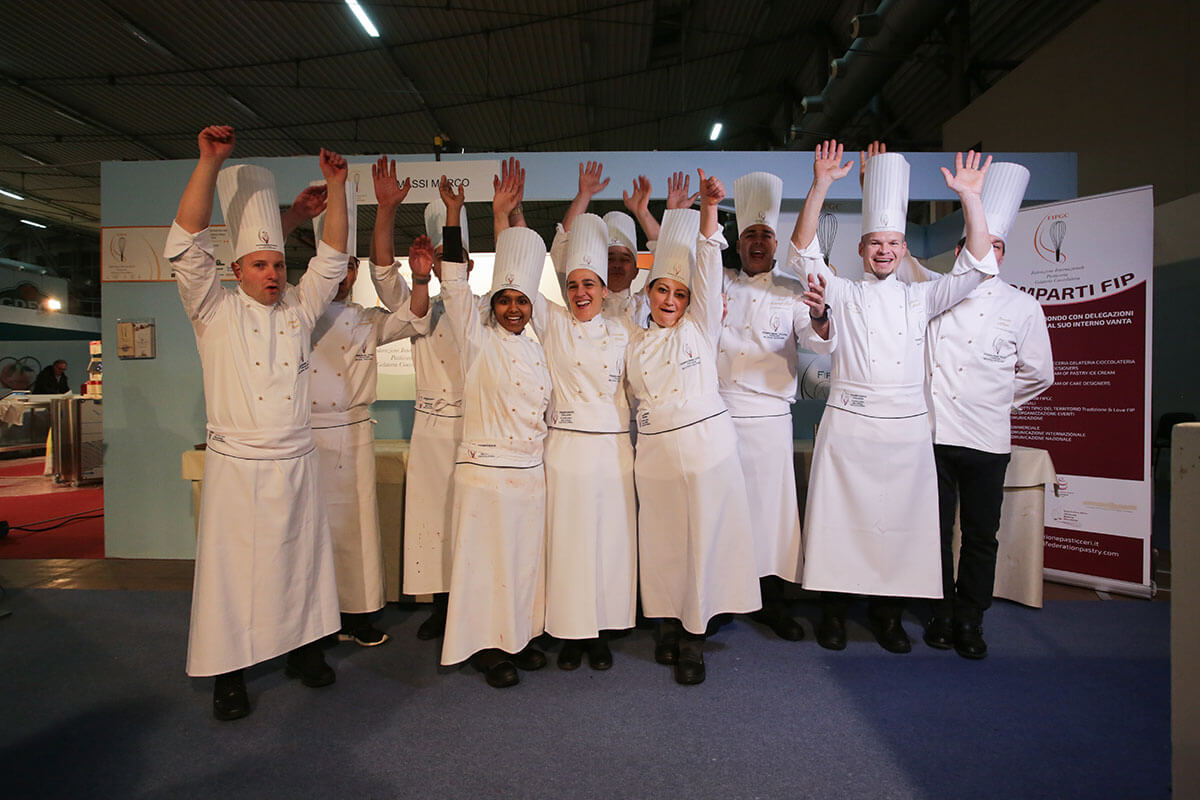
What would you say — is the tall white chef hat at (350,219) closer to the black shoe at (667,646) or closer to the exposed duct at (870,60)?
the black shoe at (667,646)

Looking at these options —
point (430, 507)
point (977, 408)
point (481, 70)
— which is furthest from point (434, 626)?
point (481, 70)

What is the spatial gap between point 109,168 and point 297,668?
13.7ft

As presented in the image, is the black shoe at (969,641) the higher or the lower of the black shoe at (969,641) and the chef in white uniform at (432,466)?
the lower

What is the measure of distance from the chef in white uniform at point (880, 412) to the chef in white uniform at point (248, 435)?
217 cm

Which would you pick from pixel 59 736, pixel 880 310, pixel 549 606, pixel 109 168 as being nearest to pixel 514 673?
pixel 549 606

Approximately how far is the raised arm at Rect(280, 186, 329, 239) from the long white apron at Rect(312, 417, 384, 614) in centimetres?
94

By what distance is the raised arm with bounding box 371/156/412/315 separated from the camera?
2.54m

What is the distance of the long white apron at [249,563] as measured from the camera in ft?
7.29

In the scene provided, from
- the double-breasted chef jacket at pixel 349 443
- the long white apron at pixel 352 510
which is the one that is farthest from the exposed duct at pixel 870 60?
the long white apron at pixel 352 510

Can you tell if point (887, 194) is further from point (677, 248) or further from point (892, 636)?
point (892, 636)

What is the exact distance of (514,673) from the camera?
247cm

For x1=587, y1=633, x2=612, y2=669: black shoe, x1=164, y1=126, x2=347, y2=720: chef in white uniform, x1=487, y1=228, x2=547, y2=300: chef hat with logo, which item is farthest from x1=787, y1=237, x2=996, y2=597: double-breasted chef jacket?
x1=164, y1=126, x2=347, y2=720: chef in white uniform

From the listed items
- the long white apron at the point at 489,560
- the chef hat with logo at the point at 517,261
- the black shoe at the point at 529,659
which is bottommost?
the black shoe at the point at 529,659

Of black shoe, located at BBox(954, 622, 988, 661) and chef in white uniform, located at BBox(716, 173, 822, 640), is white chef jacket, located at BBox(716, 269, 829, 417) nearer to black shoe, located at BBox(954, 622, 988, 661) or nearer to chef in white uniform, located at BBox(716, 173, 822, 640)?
chef in white uniform, located at BBox(716, 173, 822, 640)
